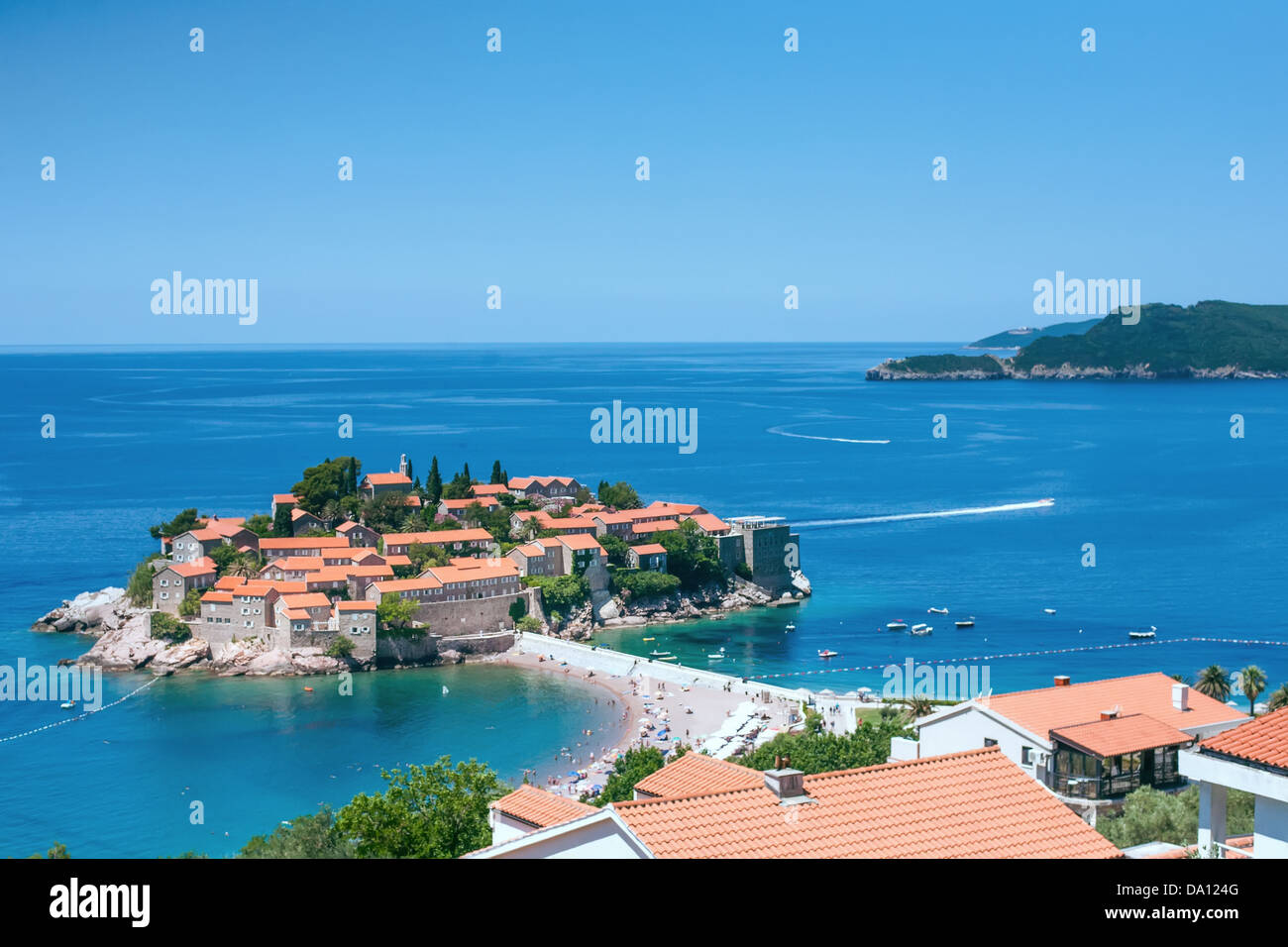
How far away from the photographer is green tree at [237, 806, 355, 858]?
13.2 metres

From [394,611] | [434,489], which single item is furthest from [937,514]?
[394,611]

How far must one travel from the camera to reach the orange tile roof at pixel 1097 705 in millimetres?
14250

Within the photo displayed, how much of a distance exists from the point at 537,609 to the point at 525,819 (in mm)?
30302

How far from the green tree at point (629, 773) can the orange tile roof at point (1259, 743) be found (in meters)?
10.8

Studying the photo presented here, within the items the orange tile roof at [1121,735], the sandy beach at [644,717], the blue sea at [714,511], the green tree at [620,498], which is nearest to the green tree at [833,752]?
the orange tile roof at [1121,735]

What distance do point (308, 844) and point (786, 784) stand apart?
9.29 meters

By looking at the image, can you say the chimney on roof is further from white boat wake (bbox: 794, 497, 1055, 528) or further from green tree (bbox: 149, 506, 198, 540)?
white boat wake (bbox: 794, 497, 1055, 528)

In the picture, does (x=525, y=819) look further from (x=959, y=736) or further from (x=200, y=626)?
(x=200, y=626)

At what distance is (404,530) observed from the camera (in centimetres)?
4522

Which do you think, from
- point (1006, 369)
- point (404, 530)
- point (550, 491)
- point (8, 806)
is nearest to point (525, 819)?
point (8, 806)

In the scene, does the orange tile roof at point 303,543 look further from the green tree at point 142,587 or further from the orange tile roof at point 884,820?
the orange tile roof at point 884,820

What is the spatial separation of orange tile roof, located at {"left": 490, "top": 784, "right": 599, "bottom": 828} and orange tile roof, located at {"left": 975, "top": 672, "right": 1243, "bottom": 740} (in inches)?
207

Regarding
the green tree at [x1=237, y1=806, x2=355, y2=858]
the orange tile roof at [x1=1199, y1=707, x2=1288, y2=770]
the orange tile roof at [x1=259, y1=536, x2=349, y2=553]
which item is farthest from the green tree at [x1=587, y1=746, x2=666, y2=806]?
the orange tile roof at [x1=259, y1=536, x2=349, y2=553]

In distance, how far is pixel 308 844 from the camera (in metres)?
13.8
